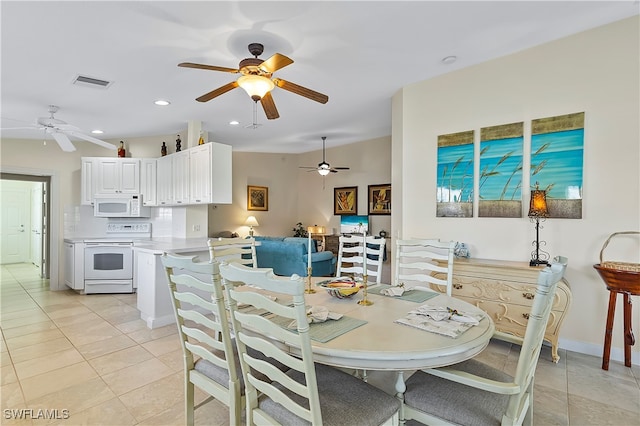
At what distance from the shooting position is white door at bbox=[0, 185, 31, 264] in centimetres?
818

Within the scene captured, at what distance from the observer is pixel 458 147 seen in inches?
138

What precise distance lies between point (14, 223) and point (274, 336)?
417 inches

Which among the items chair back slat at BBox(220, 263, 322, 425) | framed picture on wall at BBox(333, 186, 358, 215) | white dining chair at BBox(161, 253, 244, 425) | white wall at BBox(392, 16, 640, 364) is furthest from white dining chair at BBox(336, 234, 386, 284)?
framed picture on wall at BBox(333, 186, 358, 215)

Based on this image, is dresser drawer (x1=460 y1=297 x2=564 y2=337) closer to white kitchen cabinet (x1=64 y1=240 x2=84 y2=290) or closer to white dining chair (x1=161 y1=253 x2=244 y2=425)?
white dining chair (x1=161 y1=253 x2=244 y2=425)

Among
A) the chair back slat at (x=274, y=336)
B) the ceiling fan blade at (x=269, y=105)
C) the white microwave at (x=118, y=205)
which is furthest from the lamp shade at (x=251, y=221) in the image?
the chair back slat at (x=274, y=336)

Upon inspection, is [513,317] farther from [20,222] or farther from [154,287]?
[20,222]

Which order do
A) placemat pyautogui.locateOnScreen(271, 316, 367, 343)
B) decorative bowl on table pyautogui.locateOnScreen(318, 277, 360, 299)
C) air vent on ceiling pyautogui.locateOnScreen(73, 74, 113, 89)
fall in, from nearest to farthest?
placemat pyautogui.locateOnScreen(271, 316, 367, 343)
decorative bowl on table pyautogui.locateOnScreen(318, 277, 360, 299)
air vent on ceiling pyautogui.locateOnScreen(73, 74, 113, 89)

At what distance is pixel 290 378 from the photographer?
124 centimetres

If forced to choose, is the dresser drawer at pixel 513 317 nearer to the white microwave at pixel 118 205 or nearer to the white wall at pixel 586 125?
the white wall at pixel 586 125

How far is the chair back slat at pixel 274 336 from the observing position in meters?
1.11

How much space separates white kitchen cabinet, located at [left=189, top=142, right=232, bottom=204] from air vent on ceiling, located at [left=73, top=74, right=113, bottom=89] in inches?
51.2

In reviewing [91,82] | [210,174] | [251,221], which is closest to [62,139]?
[91,82]

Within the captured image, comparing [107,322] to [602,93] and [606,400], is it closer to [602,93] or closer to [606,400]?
[606,400]

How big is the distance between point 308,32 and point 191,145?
3065mm
